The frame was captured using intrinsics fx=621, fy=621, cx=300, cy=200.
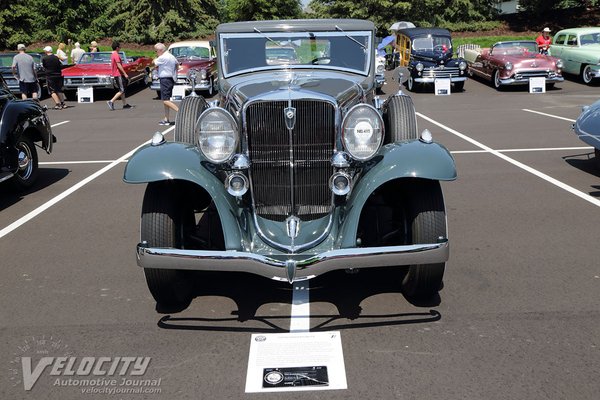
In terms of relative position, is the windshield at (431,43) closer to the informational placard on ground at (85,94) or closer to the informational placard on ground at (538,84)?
the informational placard on ground at (538,84)

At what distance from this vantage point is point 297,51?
5629 millimetres

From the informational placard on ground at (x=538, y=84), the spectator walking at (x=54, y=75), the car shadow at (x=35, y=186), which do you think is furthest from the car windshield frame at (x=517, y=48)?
the car shadow at (x=35, y=186)

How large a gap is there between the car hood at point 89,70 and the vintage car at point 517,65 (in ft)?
40.5

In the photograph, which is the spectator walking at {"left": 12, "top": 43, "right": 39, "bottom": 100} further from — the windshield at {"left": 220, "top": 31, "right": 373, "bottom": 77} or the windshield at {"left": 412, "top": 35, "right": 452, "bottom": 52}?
the windshield at {"left": 220, "top": 31, "right": 373, "bottom": 77}

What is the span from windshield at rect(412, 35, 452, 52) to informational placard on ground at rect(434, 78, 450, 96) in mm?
1535

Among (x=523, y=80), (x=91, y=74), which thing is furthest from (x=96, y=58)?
(x=523, y=80)

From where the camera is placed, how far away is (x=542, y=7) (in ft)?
122

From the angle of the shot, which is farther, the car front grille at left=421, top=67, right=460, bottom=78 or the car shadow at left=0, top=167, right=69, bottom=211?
the car front grille at left=421, top=67, right=460, bottom=78

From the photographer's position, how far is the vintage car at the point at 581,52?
19781mm

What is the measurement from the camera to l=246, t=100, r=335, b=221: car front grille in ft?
14.0

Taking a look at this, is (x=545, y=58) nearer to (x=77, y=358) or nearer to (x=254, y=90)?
(x=254, y=90)

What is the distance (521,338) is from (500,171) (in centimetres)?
506

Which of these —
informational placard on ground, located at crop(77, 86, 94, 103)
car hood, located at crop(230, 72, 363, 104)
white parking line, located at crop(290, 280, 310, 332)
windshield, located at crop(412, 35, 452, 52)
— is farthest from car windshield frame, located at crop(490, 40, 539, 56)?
white parking line, located at crop(290, 280, 310, 332)

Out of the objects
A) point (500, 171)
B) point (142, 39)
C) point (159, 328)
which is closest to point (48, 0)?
point (142, 39)
